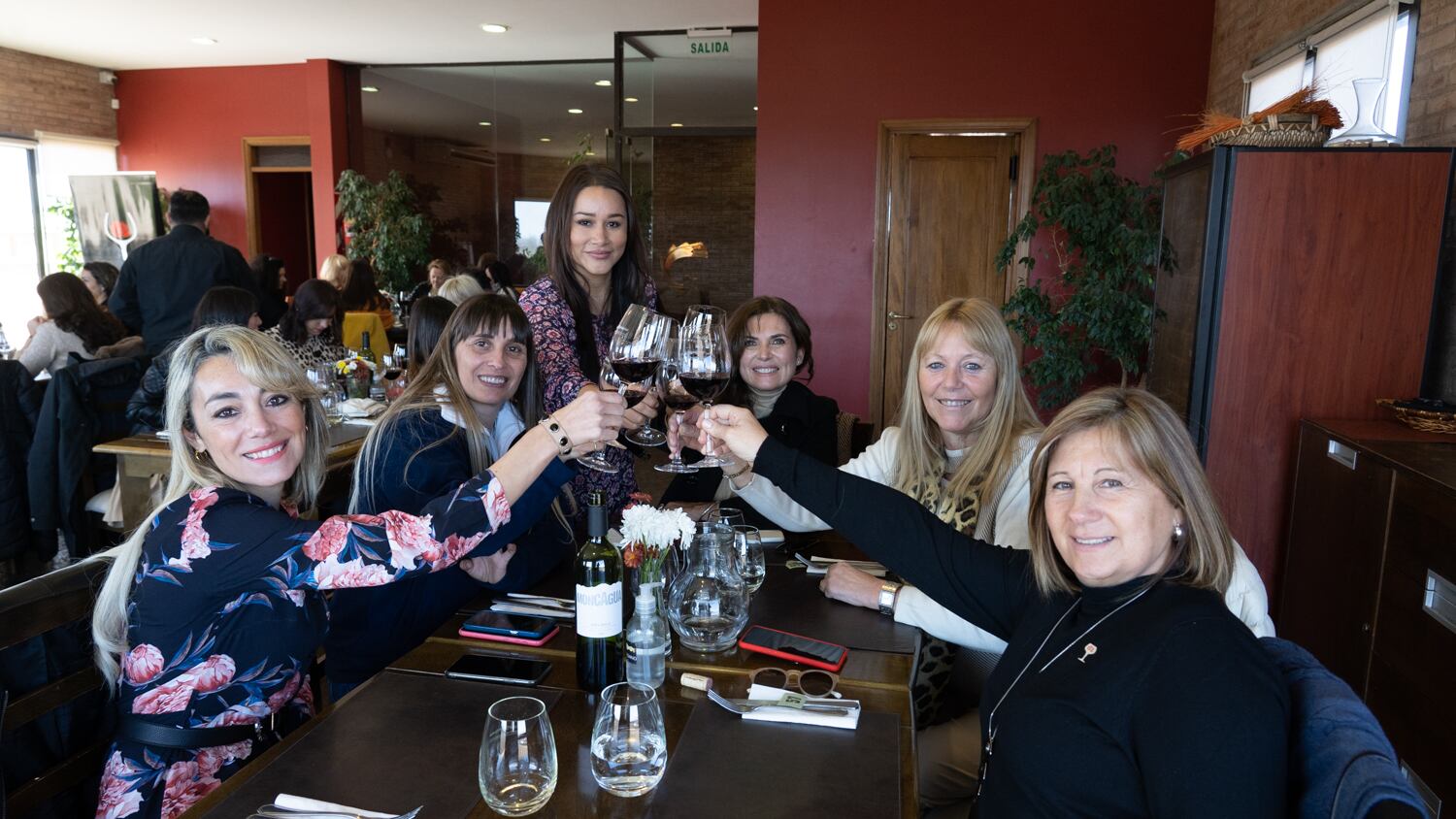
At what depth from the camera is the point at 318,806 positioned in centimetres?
106

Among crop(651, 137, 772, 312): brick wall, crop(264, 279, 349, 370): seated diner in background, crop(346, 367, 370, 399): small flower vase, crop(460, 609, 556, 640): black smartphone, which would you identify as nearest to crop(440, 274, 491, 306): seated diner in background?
crop(264, 279, 349, 370): seated diner in background

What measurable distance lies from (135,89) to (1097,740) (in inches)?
441

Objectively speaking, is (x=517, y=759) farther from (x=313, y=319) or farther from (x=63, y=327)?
(x=63, y=327)

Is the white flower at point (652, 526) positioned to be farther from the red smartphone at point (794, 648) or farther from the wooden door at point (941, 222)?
the wooden door at point (941, 222)

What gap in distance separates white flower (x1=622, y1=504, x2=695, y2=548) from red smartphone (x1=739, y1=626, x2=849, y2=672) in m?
0.26

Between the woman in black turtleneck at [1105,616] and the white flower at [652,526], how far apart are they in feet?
0.68

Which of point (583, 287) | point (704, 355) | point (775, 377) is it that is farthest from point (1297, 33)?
point (704, 355)

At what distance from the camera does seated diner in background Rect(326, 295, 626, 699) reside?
161cm

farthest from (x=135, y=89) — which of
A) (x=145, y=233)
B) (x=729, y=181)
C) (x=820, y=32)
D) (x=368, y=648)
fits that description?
(x=368, y=648)

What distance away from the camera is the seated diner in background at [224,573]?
A: 1409 mm

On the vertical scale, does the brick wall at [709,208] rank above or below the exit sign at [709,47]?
below

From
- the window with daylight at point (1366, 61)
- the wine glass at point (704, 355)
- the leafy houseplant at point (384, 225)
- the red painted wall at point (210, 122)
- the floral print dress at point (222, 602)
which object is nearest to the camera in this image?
the floral print dress at point (222, 602)

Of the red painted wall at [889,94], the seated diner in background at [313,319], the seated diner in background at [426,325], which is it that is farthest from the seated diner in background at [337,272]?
the seated diner in background at [426,325]

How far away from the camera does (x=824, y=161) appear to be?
19.8ft
